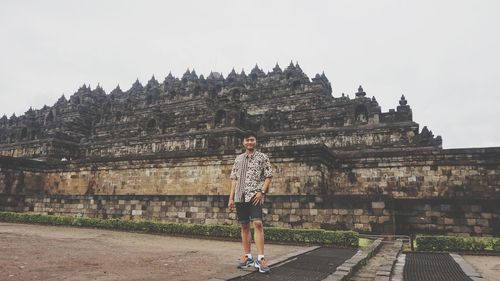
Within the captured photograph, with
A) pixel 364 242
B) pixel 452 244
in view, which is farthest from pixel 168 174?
pixel 452 244

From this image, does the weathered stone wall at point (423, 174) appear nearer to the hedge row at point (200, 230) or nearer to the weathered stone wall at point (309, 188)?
the weathered stone wall at point (309, 188)

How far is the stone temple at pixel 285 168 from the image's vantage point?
1216 cm

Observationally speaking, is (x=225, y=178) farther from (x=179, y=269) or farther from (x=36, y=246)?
(x=179, y=269)

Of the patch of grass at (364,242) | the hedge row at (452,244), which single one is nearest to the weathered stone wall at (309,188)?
the patch of grass at (364,242)

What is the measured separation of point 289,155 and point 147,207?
6702 mm

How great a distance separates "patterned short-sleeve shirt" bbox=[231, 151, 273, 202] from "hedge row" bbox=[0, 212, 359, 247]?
4879 mm

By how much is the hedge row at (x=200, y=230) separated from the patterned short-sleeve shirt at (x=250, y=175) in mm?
4879

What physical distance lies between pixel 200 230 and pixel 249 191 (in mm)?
6711

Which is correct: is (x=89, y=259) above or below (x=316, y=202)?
below

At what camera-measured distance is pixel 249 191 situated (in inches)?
238

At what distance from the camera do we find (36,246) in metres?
8.30

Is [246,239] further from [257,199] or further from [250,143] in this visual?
[250,143]

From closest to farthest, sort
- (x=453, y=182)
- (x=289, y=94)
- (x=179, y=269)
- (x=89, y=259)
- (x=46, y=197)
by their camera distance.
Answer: (x=179, y=269) → (x=89, y=259) → (x=453, y=182) → (x=46, y=197) → (x=289, y=94)

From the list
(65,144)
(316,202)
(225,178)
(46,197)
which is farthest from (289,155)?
(65,144)
